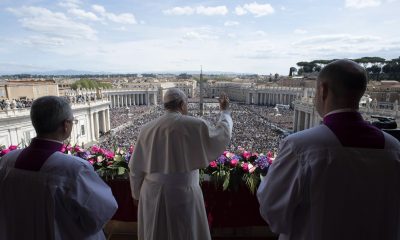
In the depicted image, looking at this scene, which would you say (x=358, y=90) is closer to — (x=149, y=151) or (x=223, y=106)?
(x=223, y=106)

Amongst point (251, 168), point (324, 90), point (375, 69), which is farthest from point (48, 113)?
point (375, 69)

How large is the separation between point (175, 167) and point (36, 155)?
4.04 ft

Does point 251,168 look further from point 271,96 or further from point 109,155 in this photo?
point 271,96

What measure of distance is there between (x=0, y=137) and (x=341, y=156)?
19400 mm

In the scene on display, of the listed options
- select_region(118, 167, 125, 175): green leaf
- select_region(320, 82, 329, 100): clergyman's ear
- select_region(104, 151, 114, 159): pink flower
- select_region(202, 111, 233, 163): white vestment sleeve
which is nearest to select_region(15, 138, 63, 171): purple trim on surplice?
select_region(202, 111, 233, 163): white vestment sleeve

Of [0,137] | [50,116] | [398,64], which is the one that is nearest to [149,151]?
[50,116]

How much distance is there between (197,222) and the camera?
2.96 m

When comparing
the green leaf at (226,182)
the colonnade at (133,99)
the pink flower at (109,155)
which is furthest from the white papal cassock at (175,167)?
the colonnade at (133,99)

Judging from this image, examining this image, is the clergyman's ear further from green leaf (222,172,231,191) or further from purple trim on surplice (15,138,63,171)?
green leaf (222,172,231,191)

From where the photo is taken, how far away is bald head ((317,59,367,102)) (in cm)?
164

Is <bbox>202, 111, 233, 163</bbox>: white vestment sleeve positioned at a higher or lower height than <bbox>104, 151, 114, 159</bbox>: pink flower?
higher

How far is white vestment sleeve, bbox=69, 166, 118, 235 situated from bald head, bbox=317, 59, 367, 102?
1587mm

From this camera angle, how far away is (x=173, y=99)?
9.30 feet

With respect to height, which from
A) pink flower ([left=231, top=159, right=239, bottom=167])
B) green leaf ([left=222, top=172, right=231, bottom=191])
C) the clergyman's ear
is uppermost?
the clergyman's ear
